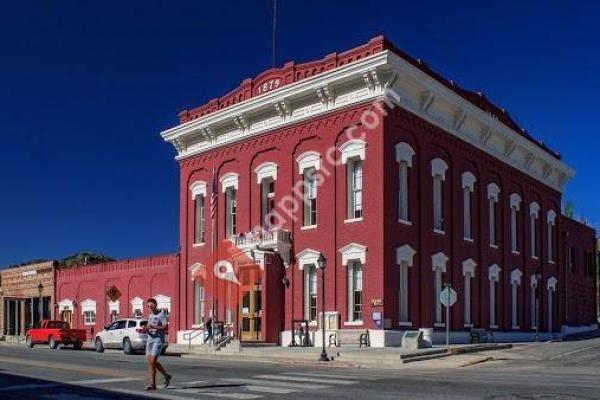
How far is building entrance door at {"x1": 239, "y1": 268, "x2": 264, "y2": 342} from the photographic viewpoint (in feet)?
107

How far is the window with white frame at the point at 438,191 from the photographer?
107ft

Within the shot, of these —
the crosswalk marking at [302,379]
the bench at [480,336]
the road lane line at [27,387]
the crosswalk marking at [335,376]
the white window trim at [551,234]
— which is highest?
the white window trim at [551,234]

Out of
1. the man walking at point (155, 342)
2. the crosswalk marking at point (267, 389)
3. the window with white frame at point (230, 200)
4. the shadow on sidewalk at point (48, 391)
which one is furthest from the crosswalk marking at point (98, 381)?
the window with white frame at point (230, 200)

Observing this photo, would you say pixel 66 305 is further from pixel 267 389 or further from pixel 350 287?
pixel 267 389

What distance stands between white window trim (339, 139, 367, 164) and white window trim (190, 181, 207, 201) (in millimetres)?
10350

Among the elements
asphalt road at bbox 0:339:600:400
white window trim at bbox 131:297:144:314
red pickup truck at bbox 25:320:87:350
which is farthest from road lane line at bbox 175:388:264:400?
white window trim at bbox 131:297:144:314

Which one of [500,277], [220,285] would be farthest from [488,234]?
[220,285]

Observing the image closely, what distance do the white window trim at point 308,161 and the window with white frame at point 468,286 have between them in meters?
8.75

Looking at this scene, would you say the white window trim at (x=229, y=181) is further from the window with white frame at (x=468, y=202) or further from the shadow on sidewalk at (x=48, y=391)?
the shadow on sidewalk at (x=48, y=391)

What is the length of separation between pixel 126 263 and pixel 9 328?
66.8 ft

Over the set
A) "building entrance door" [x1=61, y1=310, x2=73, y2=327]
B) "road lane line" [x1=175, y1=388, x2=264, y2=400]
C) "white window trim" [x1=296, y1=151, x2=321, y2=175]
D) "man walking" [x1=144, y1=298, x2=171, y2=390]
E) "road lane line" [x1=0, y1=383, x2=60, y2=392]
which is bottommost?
"building entrance door" [x1=61, y1=310, x2=73, y2=327]

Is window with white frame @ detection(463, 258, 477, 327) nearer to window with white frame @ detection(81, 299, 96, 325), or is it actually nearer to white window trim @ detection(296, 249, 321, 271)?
white window trim @ detection(296, 249, 321, 271)

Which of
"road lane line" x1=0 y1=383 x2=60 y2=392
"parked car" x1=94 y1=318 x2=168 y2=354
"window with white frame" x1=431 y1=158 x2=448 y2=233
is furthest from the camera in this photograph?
"window with white frame" x1=431 y1=158 x2=448 y2=233

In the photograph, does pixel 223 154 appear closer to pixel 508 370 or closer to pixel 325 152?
pixel 325 152
